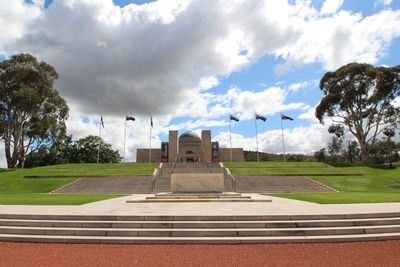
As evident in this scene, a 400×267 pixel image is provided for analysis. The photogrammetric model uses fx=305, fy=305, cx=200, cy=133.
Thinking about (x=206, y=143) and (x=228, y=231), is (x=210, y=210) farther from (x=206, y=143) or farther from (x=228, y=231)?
(x=206, y=143)

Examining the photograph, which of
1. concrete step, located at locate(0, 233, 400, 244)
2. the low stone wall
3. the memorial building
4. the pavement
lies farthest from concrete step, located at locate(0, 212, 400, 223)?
the memorial building

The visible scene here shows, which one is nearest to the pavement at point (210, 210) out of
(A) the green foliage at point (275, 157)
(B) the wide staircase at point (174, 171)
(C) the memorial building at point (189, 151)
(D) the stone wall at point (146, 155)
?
(B) the wide staircase at point (174, 171)

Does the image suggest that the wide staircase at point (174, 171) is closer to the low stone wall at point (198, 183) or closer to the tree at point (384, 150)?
the low stone wall at point (198, 183)

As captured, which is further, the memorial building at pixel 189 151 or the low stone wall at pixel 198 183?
the memorial building at pixel 189 151

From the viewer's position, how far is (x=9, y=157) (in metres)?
43.6

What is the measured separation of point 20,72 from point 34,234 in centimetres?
3870

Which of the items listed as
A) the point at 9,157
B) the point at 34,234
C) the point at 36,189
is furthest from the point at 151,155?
the point at 34,234

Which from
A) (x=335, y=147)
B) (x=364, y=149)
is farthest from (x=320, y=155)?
(x=364, y=149)

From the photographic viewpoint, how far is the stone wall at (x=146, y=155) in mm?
63497

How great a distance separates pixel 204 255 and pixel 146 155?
191ft

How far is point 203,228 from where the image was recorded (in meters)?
8.47

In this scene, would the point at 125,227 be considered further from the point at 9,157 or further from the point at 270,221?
the point at 9,157

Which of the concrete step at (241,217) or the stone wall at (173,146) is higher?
the stone wall at (173,146)

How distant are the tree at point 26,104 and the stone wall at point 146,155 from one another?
60.2ft
